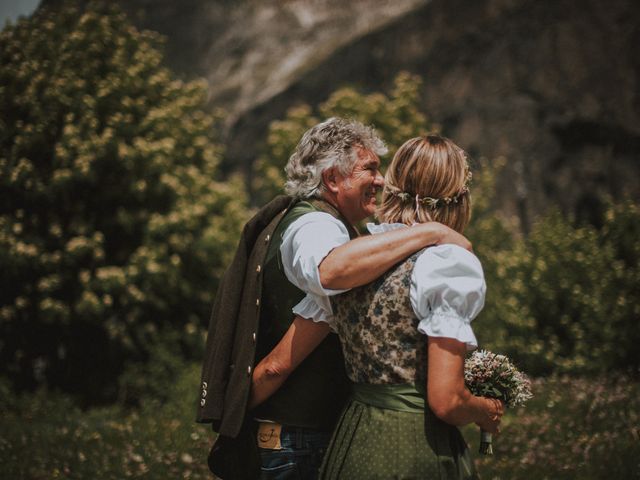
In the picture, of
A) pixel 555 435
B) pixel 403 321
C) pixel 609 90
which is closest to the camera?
pixel 403 321

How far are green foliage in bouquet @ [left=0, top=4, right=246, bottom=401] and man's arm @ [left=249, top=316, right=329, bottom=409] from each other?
8.32 metres

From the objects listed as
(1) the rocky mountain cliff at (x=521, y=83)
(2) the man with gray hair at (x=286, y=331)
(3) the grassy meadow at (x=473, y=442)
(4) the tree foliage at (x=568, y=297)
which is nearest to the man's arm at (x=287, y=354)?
(2) the man with gray hair at (x=286, y=331)

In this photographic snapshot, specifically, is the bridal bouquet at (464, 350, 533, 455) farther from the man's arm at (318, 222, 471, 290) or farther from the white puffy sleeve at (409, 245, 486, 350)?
the man's arm at (318, 222, 471, 290)

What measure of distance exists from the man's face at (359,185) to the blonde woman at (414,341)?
0.25 meters

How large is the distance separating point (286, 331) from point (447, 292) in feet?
2.60

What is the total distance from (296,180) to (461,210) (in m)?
0.74

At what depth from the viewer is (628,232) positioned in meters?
9.89

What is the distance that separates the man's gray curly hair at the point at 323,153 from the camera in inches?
104

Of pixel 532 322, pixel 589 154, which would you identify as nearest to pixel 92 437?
pixel 532 322

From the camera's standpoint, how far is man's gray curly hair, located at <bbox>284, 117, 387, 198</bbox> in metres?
2.64

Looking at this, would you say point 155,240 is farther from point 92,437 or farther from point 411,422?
point 411,422

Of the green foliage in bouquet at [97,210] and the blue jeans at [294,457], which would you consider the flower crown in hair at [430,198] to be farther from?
the green foliage in bouquet at [97,210]

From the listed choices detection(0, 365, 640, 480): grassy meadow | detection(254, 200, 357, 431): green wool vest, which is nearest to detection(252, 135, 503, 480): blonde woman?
detection(254, 200, 357, 431): green wool vest

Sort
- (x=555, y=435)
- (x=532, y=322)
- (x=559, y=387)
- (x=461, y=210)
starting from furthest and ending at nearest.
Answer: (x=532, y=322) → (x=559, y=387) → (x=555, y=435) → (x=461, y=210)
